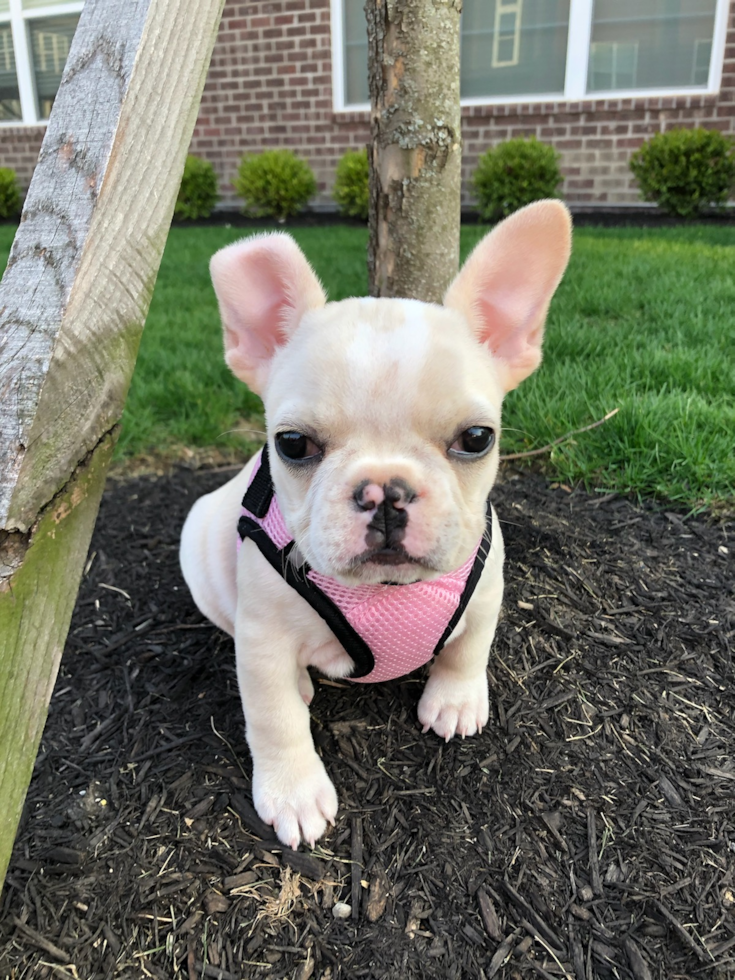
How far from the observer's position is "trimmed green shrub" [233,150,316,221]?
1110cm

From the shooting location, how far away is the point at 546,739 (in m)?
2.14

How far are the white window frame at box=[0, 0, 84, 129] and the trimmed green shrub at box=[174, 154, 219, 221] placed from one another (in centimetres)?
390

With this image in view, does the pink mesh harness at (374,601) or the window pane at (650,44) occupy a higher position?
the window pane at (650,44)

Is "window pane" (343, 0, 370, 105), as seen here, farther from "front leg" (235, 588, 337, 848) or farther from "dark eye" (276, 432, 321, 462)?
"front leg" (235, 588, 337, 848)

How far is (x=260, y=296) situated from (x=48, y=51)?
1534cm

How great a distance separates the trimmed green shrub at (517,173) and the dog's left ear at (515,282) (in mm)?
8727

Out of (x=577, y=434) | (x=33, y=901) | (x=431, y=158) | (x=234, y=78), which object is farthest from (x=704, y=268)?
(x=234, y=78)

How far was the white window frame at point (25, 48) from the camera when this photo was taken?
13.3 m

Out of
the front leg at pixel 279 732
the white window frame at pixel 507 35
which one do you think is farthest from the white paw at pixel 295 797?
the white window frame at pixel 507 35

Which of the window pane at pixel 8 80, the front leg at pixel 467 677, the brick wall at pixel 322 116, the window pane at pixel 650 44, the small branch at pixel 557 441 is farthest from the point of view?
the window pane at pixel 8 80

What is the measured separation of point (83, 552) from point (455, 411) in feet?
2.95

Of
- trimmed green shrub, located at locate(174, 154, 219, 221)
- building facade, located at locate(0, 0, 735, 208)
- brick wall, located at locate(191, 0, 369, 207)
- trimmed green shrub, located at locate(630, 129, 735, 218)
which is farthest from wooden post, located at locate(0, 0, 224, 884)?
trimmed green shrub, located at locate(174, 154, 219, 221)

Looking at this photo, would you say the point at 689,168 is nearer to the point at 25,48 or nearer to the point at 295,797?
the point at 295,797

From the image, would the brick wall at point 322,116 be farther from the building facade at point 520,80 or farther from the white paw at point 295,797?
the white paw at point 295,797
